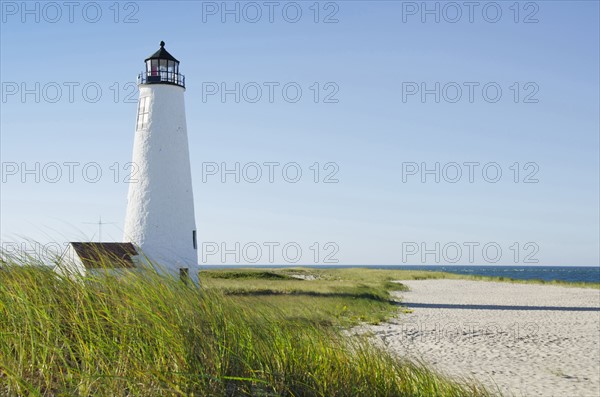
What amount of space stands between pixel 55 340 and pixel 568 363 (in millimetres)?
13024

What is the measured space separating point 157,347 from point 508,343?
1475 centimetres

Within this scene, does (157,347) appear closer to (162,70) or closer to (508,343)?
(508,343)

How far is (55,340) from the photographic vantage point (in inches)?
182

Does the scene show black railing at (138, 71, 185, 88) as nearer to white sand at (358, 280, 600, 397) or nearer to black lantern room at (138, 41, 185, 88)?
black lantern room at (138, 41, 185, 88)

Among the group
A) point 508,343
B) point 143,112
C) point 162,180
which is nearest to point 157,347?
point 508,343

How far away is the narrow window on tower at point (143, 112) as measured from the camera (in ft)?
71.1

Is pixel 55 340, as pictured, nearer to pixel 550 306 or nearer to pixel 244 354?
pixel 244 354

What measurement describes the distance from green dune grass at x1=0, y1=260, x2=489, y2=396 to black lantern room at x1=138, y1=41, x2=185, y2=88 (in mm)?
17102

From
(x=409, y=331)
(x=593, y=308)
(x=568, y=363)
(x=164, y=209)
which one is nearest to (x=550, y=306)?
(x=593, y=308)

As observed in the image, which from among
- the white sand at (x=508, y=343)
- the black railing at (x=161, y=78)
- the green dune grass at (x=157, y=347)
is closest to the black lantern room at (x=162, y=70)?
the black railing at (x=161, y=78)

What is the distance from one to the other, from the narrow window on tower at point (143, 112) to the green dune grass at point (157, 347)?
644 inches

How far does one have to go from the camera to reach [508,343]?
1686cm

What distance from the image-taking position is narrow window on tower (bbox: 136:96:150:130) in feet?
71.1

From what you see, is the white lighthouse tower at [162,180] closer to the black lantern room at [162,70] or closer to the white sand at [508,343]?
the black lantern room at [162,70]
